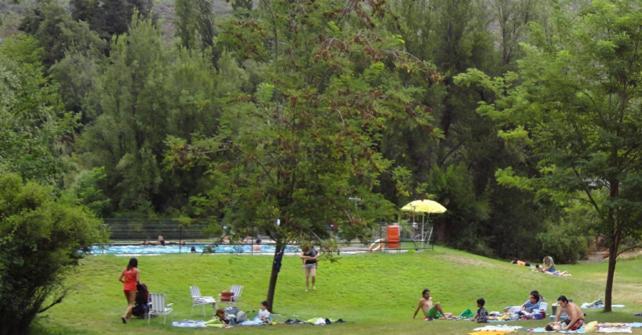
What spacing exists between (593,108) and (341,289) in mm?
11446

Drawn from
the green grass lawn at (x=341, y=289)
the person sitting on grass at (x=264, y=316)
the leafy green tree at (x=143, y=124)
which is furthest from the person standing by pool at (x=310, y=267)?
the leafy green tree at (x=143, y=124)

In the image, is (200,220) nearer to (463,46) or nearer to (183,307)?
(183,307)

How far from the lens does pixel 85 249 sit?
16719 millimetres

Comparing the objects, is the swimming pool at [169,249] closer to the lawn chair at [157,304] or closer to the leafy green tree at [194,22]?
the lawn chair at [157,304]

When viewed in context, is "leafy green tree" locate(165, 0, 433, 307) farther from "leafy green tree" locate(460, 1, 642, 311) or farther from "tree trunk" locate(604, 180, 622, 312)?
"tree trunk" locate(604, 180, 622, 312)

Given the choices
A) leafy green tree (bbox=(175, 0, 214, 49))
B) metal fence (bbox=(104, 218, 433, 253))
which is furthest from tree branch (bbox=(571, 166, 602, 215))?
leafy green tree (bbox=(175, 0, 214, 49))

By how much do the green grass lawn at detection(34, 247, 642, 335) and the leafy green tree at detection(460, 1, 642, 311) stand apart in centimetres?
332

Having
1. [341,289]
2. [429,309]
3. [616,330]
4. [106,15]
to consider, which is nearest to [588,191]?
[616,330]

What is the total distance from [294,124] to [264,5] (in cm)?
370

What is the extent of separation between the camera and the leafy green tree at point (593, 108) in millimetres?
19969

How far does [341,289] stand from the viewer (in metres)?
28.2

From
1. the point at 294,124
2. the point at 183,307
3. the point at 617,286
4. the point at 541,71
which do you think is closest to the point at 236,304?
the point at 183,307

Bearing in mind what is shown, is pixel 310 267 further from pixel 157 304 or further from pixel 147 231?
pixel 147 231

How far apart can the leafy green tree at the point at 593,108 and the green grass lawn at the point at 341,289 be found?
332 centimetres
